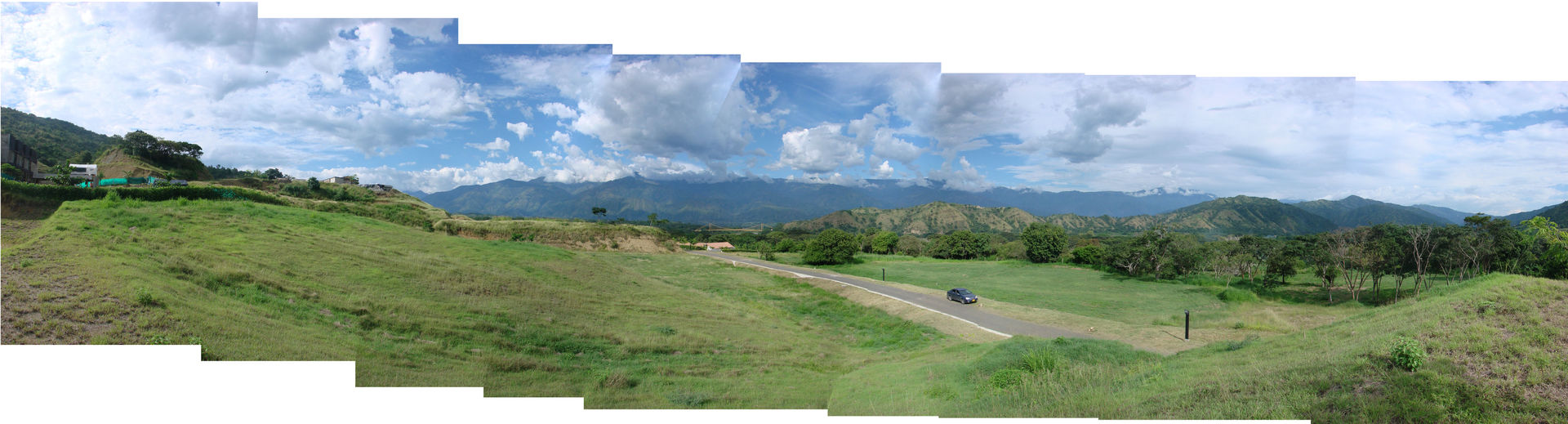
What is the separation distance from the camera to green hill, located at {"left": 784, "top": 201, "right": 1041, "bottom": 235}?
4375cm

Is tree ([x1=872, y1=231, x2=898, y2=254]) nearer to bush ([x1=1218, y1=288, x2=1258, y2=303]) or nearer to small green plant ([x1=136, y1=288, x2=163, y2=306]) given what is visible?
bush ([x1=1218, y1=288, x2=1258, y2=303])

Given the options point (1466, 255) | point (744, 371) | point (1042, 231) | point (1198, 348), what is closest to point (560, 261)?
point (744, 371)

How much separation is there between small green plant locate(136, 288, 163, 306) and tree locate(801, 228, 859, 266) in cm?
3292

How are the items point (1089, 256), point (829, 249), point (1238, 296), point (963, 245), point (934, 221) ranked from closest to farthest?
point (1238, 296)
point (829, 249)
point (1089, 256)
point (963, 245)
point (934, 221)

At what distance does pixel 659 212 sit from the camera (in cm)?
1175

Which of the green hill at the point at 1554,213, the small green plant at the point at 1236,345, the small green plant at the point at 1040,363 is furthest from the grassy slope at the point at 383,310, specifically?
the green hill at the point at 1554,213

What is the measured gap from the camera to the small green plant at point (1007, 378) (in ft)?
17.4

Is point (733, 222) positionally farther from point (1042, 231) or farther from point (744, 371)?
point (1042, 231)

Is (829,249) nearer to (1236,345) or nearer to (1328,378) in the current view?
(1236,345)

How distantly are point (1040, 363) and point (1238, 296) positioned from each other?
22727mm

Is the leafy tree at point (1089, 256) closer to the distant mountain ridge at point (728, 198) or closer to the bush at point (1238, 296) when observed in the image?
the bush at point (1238, 296)

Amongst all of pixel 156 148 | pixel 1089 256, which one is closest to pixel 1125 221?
pixel 1089 256

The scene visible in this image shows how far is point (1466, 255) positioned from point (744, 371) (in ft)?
55.6

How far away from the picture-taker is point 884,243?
51.3 meters
